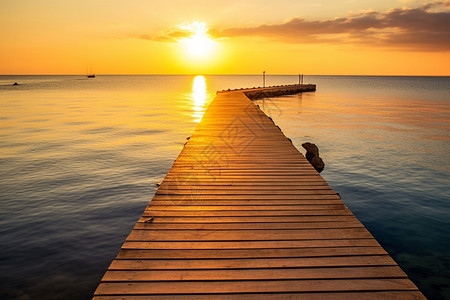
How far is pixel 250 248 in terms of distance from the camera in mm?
3754

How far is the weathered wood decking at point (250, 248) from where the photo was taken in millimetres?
3033

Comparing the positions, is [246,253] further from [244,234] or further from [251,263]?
[244,234]

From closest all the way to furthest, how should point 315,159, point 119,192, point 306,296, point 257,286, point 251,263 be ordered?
point 306,296
point 257,286
point 251,263
point 119,192
point 315,159

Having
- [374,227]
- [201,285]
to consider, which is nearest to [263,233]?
[201,285]

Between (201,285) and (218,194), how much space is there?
2535mm

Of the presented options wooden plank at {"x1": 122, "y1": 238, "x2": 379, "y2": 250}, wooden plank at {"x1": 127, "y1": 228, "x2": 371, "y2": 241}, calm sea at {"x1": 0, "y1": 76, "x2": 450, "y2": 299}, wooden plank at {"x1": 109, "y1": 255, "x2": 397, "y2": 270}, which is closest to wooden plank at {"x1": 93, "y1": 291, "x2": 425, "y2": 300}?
wooden plank at {"x1": 109, "y1": 255, "x2": 397, "y2": 270}

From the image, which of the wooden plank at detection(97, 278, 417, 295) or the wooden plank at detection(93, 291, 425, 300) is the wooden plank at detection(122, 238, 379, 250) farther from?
the wooden plank at detection(93, 291, 425, 300)

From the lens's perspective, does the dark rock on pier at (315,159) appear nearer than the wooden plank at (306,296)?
No

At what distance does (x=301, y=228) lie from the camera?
4.29 m

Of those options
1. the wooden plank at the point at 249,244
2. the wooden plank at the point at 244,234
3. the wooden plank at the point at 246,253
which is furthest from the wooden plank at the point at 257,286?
the wooden plank at the point at 244,234

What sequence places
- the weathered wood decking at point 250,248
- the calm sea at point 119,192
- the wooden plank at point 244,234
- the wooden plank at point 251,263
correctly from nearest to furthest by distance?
1. the weathered wood decking at point 250,248
2. the wooden plank at point 251,263
3. the wooden plank at point 244,234
4. the calm sea at point 119,192

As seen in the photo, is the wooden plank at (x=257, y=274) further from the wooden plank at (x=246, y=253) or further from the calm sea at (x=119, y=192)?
the calm sea at (x=119, y=192)

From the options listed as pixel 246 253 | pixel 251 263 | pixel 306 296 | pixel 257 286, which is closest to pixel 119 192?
pixel 246 253

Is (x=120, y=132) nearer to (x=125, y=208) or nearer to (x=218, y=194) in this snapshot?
(x=125, y=208)
